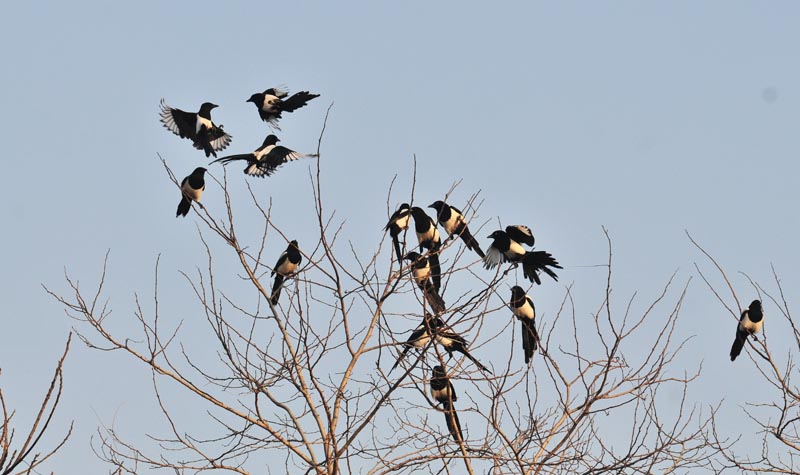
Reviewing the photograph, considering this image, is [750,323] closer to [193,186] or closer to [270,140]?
[270,140]

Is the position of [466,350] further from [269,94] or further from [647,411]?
[269,94]

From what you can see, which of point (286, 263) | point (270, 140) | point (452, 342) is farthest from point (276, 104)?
point (452, 342)

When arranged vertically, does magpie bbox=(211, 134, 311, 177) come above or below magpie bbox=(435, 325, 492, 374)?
above

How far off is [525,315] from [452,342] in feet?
4.72

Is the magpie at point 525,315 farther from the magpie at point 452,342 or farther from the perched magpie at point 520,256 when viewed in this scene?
the magpie at point 452,342

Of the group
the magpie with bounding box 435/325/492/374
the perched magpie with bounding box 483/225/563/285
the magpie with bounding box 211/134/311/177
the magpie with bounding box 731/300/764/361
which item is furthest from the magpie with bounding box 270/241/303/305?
the magpie with bounding box 731/300/764/361

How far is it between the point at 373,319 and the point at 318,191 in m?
0.63

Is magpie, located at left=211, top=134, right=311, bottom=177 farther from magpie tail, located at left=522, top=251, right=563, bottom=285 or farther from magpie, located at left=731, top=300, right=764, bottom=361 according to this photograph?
magpie, located at left=731, top=300, right=764, bottom=361

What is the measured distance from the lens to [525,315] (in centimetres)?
644

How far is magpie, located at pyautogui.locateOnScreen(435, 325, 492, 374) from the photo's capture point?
13.9 feet

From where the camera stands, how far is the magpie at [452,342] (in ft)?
13.9

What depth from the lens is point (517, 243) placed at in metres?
6.50

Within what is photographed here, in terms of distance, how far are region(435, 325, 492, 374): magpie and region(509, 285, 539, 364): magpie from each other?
3.63 ft

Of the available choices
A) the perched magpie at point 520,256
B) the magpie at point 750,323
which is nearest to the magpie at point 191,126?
the perched magpie at point 520,256
